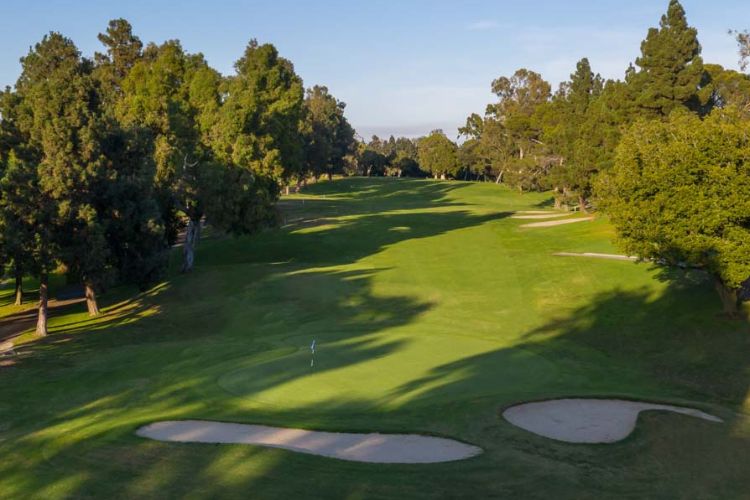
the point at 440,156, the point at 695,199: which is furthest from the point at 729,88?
the point at 440,156

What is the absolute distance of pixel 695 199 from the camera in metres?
28.5

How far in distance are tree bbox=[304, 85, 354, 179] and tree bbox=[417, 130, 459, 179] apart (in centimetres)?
2016

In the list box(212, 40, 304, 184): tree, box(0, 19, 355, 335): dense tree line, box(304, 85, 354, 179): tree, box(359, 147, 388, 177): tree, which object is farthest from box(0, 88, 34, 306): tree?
box(359, 147, 388, 177): tree

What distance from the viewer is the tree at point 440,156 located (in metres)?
164

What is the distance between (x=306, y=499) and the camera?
13.1 meters

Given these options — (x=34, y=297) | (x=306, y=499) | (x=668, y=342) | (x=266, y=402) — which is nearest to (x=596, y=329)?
(x=668, y=342)

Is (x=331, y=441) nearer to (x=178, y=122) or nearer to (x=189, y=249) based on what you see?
(x=189, y=249)

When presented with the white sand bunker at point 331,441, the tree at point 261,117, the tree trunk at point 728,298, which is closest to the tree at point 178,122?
the tree at point 261,117

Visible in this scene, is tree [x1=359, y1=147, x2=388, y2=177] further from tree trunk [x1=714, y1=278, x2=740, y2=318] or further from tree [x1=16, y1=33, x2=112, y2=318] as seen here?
tree trunk [x1=714, y1=278, x2=740, y2=318]

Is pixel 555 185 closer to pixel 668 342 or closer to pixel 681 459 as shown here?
pixel 668 342

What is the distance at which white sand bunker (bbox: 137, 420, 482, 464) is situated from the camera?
16109 mm

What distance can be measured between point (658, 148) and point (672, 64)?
101ft

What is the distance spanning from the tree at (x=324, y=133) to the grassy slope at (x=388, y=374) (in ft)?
193

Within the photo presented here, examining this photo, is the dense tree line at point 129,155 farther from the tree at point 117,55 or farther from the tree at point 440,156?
the tree at point 440,156
